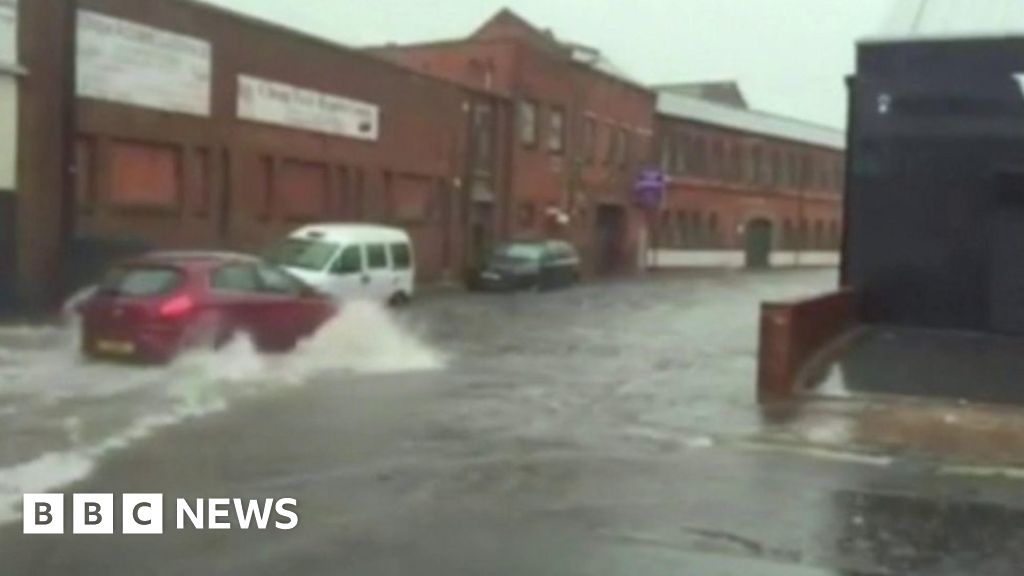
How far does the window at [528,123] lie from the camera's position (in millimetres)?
50031

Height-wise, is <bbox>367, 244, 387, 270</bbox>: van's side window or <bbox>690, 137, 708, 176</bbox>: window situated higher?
<bbox>690, 137, 708, 176</bbox>: window

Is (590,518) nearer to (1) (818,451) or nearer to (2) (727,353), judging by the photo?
(1) (818,451)

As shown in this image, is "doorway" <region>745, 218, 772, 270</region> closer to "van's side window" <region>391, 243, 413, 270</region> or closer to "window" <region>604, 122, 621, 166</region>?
"window" <region>604, 122, 621, 166</region>

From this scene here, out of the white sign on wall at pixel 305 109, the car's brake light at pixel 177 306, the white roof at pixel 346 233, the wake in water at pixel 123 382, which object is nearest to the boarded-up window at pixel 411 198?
the white sign on wall at pixel 305 109

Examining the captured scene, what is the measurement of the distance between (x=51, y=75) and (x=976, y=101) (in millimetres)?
15986

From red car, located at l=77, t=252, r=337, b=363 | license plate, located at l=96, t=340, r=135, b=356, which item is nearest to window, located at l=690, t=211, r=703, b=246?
red car, located at l=77, t=252, r=337, b=363

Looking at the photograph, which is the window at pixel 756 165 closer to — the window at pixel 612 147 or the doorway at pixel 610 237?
the window at pixel 612 147

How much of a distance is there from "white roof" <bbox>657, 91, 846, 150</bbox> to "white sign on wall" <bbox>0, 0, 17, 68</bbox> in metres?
42.6

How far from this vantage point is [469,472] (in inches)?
433

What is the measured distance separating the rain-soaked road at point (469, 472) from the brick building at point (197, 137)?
20.8 ft

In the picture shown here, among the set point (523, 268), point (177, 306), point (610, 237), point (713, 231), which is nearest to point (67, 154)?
point (177, 306)

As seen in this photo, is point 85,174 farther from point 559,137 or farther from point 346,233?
point 559,137

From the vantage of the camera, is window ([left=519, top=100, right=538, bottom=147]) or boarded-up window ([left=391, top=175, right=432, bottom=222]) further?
window ([left=519, top=100, right=538, bottom=147])

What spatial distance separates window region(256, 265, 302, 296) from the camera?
61.1ft
